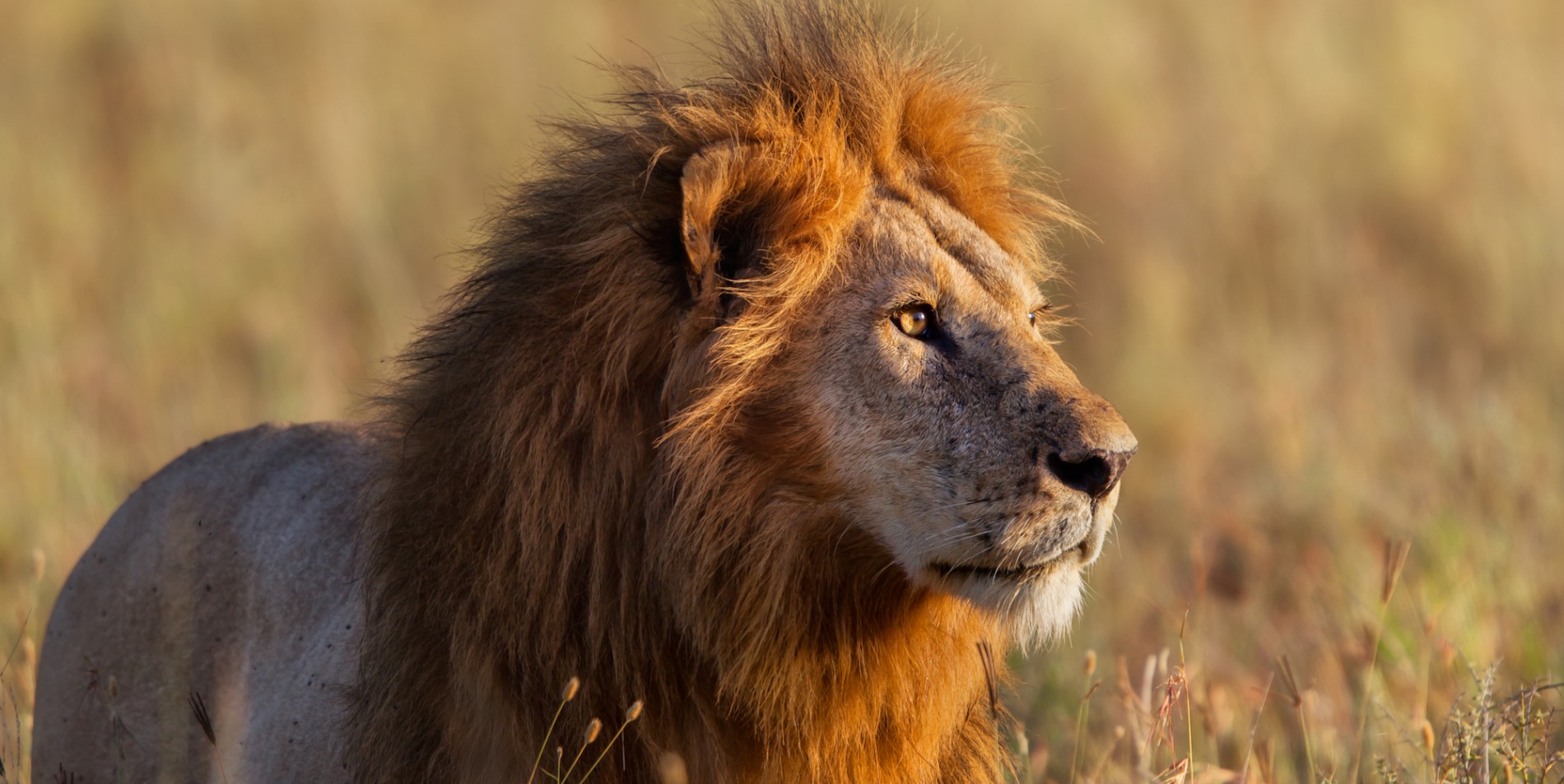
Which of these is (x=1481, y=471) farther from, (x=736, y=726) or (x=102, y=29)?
(x=102, y=29)

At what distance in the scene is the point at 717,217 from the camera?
2.79m

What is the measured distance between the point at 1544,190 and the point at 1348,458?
8.81 ft

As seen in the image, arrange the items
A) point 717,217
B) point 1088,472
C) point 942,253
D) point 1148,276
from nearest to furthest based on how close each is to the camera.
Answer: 1. point 1088,472
2. point 717,217
3. point 942,253
4. point 1148,276

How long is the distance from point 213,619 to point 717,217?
1.53 meters

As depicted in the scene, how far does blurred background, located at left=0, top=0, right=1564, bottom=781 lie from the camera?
15.5 ft

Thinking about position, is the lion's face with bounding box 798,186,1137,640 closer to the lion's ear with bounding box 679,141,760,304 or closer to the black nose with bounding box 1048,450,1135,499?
the black nose with bounding box 1048,450,1135,499

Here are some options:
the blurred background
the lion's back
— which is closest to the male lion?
the lion's back

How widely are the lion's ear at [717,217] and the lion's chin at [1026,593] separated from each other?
2.11ft

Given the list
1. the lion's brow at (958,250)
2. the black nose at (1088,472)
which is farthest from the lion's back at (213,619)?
the black nose at (1088,472)

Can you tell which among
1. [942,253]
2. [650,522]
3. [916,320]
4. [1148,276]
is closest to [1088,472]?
[916,320]

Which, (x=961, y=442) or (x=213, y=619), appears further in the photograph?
(x=213, y=619)

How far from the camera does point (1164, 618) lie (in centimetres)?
491

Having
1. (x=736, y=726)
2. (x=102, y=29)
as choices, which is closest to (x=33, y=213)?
(x=102, y=29)

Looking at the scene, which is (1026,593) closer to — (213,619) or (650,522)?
(650,522)
